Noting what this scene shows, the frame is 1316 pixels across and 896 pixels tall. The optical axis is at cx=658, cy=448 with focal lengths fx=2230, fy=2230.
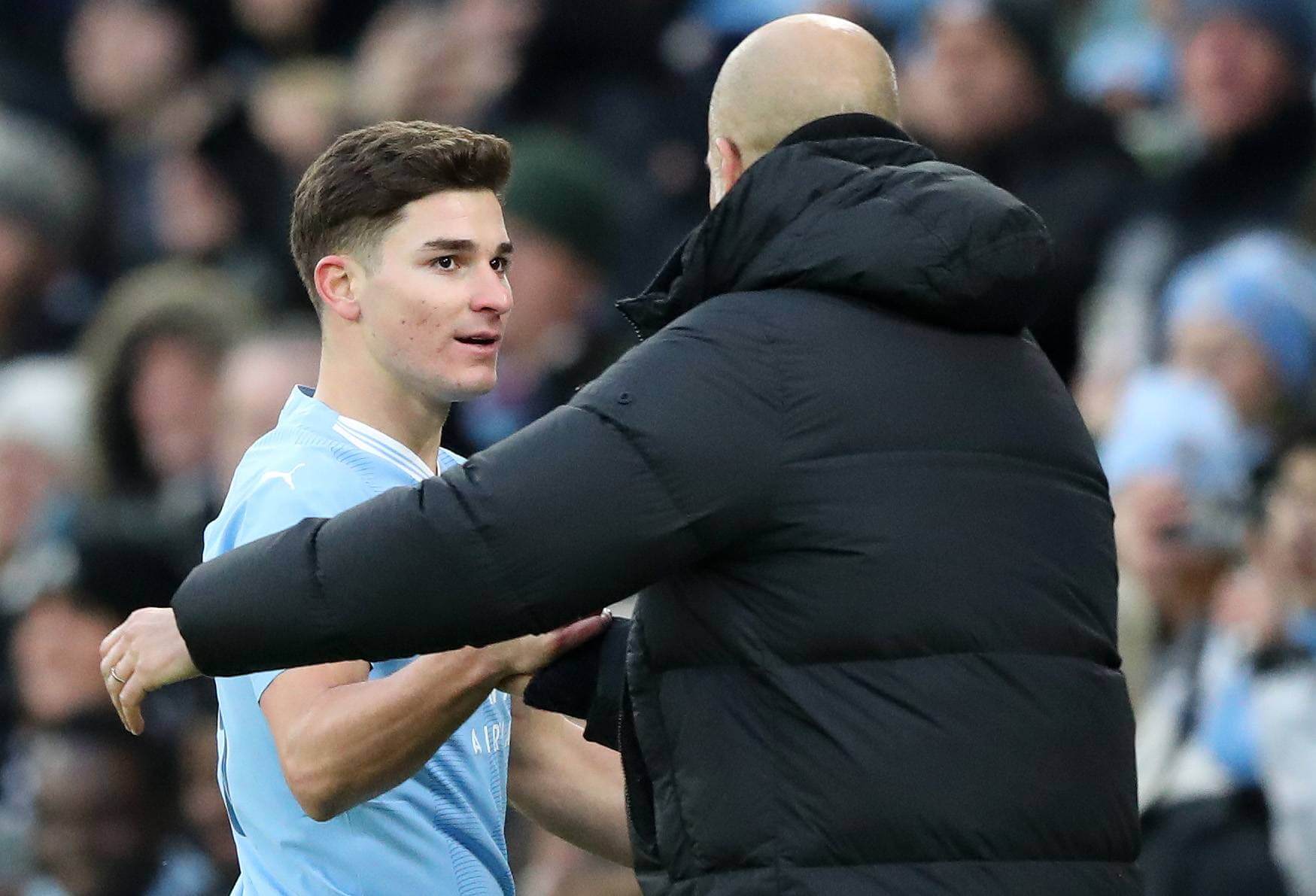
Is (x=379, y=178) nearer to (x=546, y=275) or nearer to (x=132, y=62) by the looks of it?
(x=546, y=275)

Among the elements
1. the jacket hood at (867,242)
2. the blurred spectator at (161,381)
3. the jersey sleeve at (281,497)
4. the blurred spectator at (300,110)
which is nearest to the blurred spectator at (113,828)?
the blurred spectator at (161,381)

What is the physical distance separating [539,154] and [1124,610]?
112 inches

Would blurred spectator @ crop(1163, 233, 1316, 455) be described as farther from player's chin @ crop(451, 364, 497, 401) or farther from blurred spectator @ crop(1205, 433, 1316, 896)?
player's chin @ crop(451, 364, 497, 401)

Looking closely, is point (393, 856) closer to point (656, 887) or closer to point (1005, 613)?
point (656, 887)

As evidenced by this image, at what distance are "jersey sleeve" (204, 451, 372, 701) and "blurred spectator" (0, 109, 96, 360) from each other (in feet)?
19.0

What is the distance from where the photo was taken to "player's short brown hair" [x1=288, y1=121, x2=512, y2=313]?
11.0 feet

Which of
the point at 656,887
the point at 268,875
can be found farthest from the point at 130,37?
the point at 656,887

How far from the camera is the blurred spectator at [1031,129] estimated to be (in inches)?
239

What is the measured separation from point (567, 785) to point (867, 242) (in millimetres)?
1312

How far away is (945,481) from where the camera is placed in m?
2.66

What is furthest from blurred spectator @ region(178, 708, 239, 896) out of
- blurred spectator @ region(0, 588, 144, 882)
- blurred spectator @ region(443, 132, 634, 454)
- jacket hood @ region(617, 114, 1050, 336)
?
jacket hood @ region(617, 114, 1050, 336)

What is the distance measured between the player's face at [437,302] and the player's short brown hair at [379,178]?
1.0 inches

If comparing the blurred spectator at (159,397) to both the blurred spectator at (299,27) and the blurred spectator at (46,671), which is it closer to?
the blurred spectator at (46,671)

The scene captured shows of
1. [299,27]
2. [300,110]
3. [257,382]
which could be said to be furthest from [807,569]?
[299,27]
